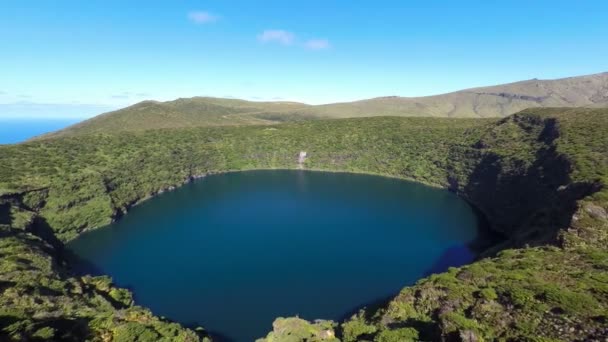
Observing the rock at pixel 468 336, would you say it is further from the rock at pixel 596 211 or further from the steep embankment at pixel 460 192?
the rock at pixel 596 211

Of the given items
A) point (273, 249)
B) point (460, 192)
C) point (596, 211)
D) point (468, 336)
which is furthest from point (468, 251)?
point (468, 336)

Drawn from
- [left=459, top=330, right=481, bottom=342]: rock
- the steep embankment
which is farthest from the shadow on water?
[left=459, top=330, right=481, bottom=342]: rock

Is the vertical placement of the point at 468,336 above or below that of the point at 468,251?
above

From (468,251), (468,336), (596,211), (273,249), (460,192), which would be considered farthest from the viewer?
(460,192)

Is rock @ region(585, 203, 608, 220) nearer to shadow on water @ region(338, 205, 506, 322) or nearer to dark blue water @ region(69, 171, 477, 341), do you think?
shadow on water @ region(338, 205, 506, 322)

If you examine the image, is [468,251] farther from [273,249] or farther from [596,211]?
[273,249]

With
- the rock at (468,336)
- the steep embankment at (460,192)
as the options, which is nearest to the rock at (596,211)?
the steep embankment at (460,192)
